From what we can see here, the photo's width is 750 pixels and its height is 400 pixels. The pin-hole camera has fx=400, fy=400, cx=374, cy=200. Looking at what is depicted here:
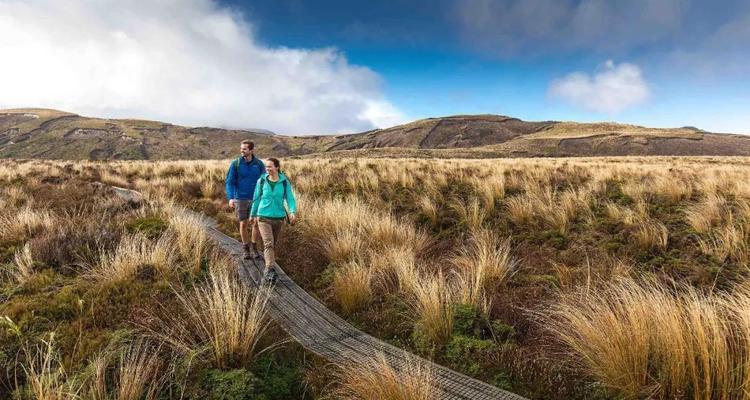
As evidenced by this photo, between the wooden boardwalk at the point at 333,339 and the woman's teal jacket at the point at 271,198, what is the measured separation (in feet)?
3.50

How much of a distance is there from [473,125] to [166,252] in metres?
148

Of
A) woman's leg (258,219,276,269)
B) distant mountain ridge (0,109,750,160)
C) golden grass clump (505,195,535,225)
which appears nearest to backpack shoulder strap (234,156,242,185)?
woman's leg (258,219,276,269)

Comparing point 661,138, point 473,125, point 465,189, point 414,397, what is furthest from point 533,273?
point 473,125

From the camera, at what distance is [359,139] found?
15175 centimetres

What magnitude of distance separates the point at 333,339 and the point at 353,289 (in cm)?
103

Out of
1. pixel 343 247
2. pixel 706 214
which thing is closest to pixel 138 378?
pixel 343 247

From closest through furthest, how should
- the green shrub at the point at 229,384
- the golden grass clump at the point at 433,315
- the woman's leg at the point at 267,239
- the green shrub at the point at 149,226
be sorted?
the green shrub at the point at 229,384 < the golden grass clump at the point at 433,315 < the woman's leg at the point at 267,239 < the green shrub at the point at 149,226

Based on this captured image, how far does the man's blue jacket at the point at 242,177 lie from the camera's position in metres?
8.25

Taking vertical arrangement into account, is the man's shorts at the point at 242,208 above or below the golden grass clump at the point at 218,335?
above

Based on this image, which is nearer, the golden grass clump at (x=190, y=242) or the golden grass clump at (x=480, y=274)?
the golden grass clump at (x=480, y=274)

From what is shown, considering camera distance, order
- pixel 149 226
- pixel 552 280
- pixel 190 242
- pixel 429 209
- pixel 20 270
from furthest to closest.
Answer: pixel 429 209 < pixel 149 226 < pixel 190 242 < pixel 552 280 < pixel 20 270

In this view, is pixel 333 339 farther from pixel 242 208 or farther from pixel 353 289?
pixel 242 208

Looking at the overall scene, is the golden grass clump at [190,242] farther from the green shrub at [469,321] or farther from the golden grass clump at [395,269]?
the green shrub at [469,321]

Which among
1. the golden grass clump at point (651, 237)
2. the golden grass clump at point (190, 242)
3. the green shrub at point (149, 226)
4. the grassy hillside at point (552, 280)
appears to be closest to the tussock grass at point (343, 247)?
the grassy hillside at point (552, 280)
